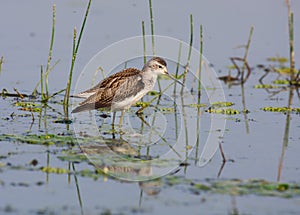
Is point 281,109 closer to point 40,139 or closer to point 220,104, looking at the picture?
point 220,104

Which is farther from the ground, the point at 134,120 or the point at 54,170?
the point at 134,120

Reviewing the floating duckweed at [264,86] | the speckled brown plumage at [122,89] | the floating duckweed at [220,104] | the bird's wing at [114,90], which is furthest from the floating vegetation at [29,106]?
the floating duckweed at [264,86]

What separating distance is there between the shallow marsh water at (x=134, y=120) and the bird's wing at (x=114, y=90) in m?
0.62

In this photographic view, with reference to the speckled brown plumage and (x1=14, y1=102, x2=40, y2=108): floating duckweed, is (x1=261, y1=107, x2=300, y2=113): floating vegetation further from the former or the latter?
(x1=14, y1=102, x2=40, y2=108): floating duckweed

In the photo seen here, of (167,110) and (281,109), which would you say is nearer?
(167,110)

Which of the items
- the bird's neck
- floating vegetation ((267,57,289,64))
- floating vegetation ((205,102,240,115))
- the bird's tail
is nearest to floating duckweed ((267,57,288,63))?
floating vegetation ((267,57,289,64))

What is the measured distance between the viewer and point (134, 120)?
12289mm

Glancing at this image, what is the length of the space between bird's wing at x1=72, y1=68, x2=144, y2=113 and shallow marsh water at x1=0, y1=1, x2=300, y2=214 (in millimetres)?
622

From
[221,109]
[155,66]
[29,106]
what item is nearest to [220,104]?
[221,109]

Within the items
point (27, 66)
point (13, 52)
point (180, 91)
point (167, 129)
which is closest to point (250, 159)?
point (167, 129)

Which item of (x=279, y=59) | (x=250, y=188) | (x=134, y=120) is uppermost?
(x=279, y=59)

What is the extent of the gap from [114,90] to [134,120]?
2.21ft

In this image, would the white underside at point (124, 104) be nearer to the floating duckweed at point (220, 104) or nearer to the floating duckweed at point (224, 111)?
the floating duckweed at point (224, 111)

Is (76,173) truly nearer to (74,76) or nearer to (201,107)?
(201,107)
